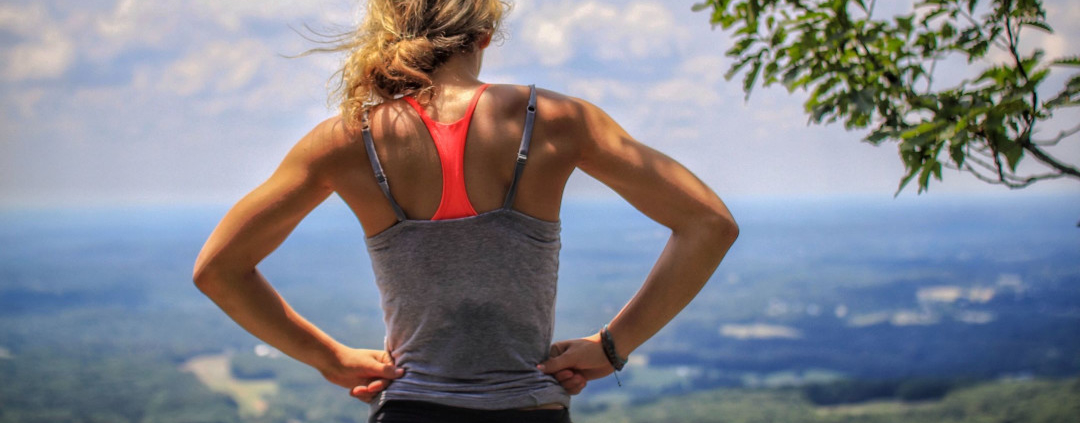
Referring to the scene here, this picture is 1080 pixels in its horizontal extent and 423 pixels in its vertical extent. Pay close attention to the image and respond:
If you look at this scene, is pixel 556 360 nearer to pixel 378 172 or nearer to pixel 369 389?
pixel 369 389

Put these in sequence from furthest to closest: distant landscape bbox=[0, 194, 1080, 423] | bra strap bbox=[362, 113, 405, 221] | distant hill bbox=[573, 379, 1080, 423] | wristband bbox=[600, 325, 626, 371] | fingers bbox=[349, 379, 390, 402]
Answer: distant landscape bbox=[0, 194, 1080, 423] → distant hill bbox=[573, 379, 1080, 423] → wristband bbox=[600, 325, 626, 371] → fingers bbox=[349, 379, 390, 402] → bra strap bbox=[362, 113, 405, 221]

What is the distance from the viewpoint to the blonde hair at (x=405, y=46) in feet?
3.89

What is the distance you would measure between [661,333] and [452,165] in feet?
64.9

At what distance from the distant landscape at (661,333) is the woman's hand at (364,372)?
10.1 meters

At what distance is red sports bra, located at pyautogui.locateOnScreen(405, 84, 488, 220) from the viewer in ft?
3.69

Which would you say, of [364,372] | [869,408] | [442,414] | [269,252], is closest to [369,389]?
[364,372]

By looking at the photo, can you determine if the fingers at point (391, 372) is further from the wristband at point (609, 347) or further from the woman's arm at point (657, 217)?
the wristband at point (609, 347)

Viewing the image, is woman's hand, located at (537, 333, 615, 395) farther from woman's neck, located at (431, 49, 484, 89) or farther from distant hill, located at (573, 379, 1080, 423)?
distant hill, located at (573, 379, 1080, 423)

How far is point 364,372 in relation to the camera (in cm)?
127

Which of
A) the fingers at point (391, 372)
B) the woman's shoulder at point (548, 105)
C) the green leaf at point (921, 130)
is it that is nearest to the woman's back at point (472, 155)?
the woman's shoulder at point (548, 105)

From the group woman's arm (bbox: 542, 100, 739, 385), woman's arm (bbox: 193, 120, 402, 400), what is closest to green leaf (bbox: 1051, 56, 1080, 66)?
woman's arm (bbox: 542, 100, 739, 385)

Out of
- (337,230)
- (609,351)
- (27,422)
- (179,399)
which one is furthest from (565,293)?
(609,351)

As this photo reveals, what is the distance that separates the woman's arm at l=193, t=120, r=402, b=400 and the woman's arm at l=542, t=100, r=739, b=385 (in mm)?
340

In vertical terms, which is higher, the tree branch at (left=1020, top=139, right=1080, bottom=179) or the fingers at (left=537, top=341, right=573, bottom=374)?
the tree branch at (left=1020, top=139, right=1080, bottom=179)
